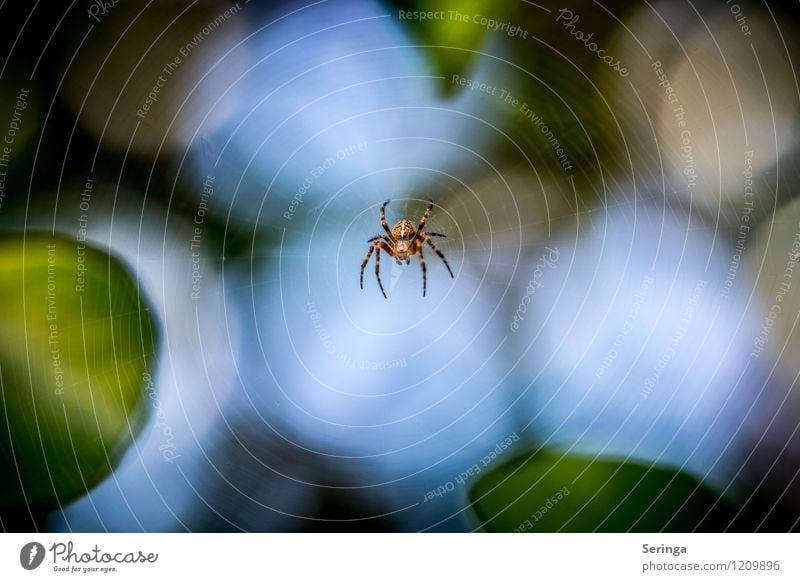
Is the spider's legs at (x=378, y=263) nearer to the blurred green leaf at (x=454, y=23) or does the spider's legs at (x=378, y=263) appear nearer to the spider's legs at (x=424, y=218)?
the spider's legs at (x=424, y=218)

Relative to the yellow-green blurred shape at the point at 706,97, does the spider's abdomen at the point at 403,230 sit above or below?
below

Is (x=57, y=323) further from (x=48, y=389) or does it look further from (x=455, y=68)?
(x=455, y=68)

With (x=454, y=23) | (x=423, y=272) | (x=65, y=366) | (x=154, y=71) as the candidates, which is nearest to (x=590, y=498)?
(x=423, y=272)

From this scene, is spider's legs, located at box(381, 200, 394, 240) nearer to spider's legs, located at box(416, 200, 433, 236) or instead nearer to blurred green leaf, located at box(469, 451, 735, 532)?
spider's legs, located at box(416, 200, 433, 236)

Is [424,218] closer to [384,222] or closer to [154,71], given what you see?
[384,222]

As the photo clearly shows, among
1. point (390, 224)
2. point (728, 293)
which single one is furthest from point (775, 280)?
point (390, 224)
